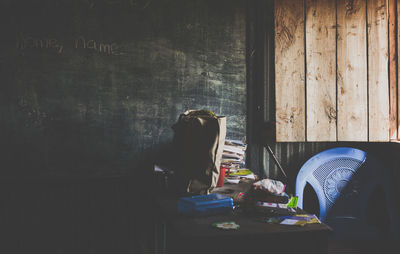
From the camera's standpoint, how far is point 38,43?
7.08ft

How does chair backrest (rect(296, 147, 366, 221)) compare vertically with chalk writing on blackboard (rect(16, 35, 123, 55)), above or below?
below

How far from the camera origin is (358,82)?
89.4 inches

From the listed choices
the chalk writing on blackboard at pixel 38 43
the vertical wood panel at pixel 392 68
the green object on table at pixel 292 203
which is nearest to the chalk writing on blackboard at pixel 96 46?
the chalk writing on blackboard at pixel 38 43

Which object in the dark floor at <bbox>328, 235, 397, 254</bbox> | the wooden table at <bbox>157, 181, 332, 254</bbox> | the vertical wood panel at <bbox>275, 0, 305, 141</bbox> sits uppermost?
the vertical wood panel at <bbox>275, 0, 305, 141</bbox>

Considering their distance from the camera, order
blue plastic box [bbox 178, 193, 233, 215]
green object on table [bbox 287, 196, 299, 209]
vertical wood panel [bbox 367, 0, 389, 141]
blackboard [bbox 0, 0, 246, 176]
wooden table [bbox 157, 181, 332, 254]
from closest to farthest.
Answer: wooden table [bbox 157, 181, 332, 254] < blue plastic box [bbox 178, 193, 233, 215] < green object on table [bbox 287, 196, 299, 209] < blackboard [bbox 0, 0, 246, 176] < vertical wood panel [bbox 367, 0, 389, 141]

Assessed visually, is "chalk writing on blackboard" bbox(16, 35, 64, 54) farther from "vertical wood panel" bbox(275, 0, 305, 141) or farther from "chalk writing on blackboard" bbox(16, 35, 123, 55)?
"vertical wood panel" bbox(275, 0, 305, 141)

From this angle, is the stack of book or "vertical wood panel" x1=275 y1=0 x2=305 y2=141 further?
"vertical wood panel" x1=275 y1=0 x2=305 y2=141

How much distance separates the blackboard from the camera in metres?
2.14

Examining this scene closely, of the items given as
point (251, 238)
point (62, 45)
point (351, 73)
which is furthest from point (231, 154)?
point (62, 45)

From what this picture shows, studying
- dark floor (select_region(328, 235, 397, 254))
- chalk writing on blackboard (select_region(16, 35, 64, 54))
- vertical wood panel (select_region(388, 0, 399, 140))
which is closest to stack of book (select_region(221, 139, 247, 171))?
dark floor (select_region(328, 235, 397, 254))

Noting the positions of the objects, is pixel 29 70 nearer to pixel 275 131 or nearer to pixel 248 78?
pixel 248 78

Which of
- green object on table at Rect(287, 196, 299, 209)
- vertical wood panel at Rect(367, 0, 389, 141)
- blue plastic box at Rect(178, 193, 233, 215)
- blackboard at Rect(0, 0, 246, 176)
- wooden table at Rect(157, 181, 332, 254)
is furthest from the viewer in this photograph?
vertical wood panel at Rect(367, 0, 389, 141)

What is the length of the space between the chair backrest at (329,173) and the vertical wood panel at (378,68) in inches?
8.1

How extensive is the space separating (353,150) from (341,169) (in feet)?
0.56
